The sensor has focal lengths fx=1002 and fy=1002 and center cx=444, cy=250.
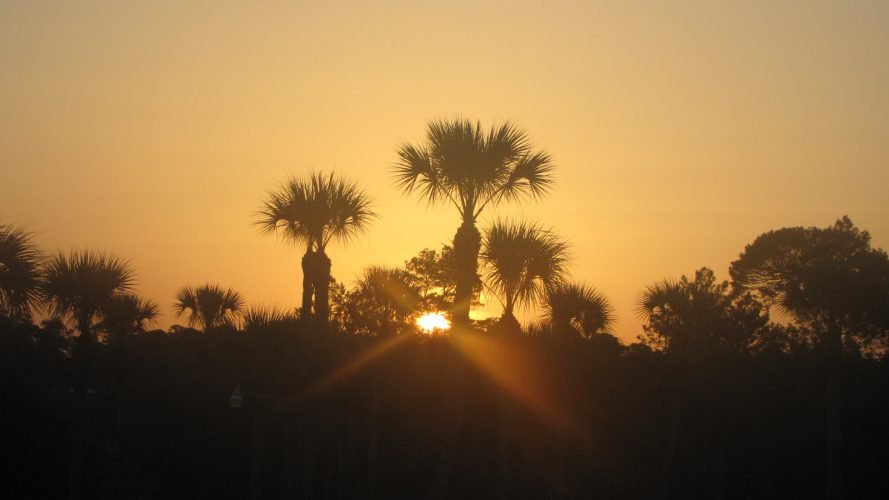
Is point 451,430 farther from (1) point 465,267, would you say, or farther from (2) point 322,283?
(2) point 322,283

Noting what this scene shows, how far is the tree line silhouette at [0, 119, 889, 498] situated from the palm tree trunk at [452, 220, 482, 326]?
6cm

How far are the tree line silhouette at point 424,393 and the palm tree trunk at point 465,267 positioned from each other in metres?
0.06

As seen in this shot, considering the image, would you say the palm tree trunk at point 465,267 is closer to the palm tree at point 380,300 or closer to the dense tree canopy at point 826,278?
the palm tree at point 380,300

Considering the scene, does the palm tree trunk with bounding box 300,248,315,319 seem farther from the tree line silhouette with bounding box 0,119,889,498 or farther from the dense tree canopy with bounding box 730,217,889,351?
the dense tree canopy with bounding box 730,217,889,351

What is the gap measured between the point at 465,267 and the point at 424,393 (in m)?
3.91

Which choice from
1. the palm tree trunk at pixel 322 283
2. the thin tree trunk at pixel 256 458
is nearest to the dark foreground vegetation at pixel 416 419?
the thin tree trunk at pixel 256 458

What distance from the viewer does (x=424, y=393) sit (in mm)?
27703

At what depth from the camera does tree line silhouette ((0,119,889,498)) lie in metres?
22.7

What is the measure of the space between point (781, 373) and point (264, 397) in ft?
68.7

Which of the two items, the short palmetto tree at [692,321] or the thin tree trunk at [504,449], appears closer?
the thin tree trunk at [504,449]

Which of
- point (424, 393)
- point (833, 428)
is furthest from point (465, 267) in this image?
point (833, 428)

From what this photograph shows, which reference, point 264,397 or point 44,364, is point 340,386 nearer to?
point 264,397

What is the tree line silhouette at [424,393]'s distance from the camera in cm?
2270

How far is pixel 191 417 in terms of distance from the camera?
23.7 meters
